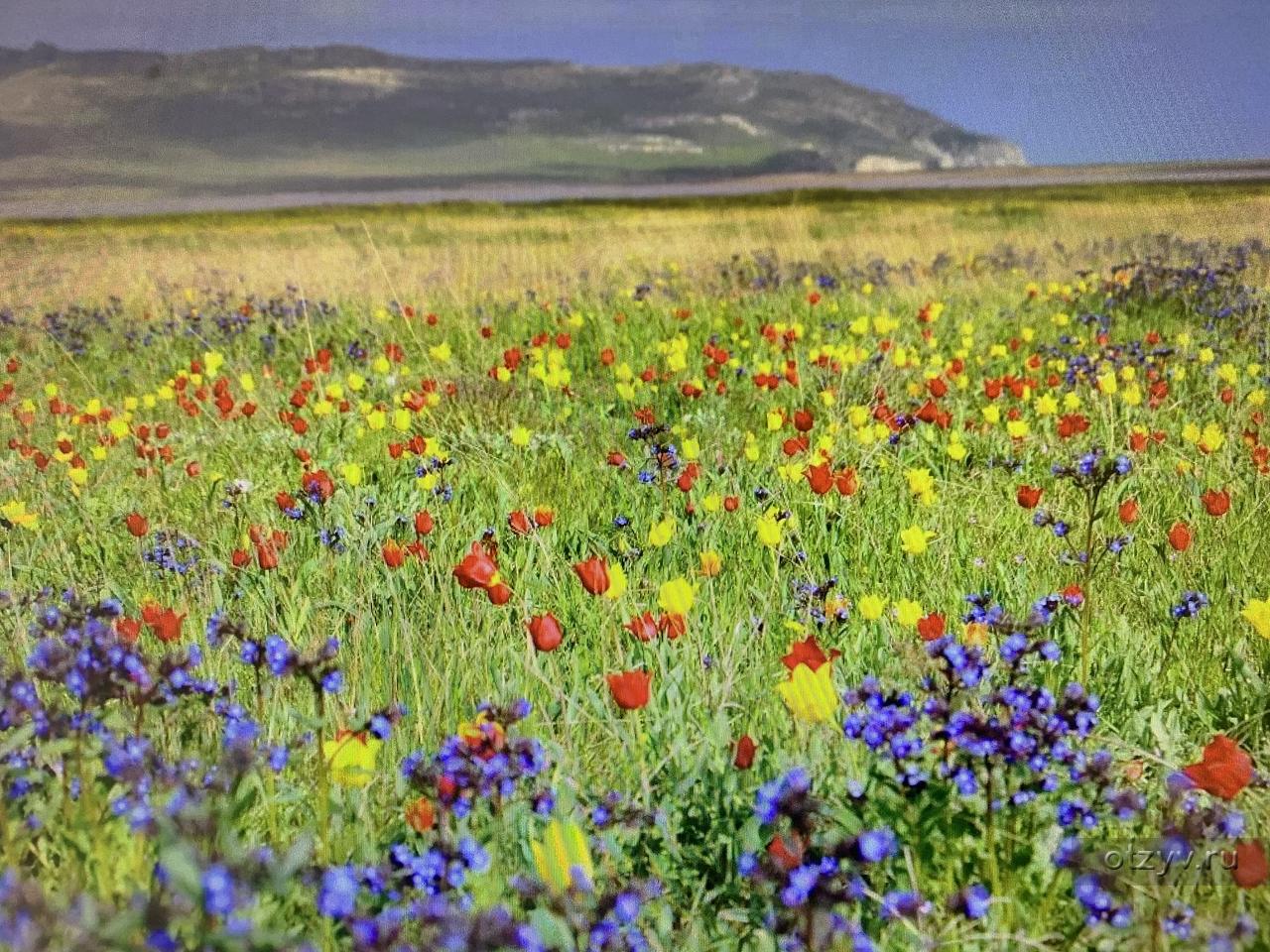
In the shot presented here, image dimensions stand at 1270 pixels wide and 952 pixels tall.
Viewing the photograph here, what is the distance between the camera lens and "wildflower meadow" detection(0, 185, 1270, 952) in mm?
1436

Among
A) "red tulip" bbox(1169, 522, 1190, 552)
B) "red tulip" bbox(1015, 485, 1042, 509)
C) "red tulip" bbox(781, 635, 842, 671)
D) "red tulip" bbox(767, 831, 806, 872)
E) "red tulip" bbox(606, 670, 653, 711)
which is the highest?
"red tulip" bbox(1015, 485, 1042, 509)

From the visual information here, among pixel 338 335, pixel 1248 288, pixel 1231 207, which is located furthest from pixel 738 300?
pixel 1231 207

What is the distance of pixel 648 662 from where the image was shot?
7.78ft

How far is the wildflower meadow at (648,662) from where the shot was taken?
1.44 metres

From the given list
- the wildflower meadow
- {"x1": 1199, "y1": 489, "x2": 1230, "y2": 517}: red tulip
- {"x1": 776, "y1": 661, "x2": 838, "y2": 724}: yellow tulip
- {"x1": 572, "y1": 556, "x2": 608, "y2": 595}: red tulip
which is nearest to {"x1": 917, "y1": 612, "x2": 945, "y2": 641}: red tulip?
the wildflower meadow

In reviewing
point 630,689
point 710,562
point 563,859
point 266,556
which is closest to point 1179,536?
point 710,562

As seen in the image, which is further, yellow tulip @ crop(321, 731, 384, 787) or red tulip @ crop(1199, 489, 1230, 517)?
red tulip @ crop(1199, 489, 1230, 517)

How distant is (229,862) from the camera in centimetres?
107

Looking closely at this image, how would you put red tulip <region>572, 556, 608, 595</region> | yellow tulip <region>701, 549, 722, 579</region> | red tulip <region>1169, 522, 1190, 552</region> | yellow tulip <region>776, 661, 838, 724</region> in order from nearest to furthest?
yellow tulip <region>776, 661, 838, 724</region> → red tulip <region>572, 556, 608, 595</region> → yellow tulip <region>701, 549, 722, 579</region> → red tulip <region>1169, 522, 1190, 552</region>

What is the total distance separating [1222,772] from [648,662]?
1210mm

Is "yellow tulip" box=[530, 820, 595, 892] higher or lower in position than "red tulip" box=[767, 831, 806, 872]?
lower

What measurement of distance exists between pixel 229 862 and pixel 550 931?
49 centimetres

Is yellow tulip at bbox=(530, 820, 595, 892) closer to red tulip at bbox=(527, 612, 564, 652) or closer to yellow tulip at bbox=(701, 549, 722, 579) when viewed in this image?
red tulip at bbox=(527, 612, 564, 652)

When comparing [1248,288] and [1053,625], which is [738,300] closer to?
[1248,288]
